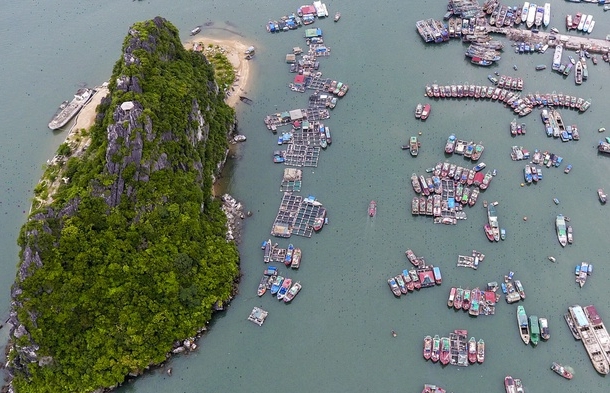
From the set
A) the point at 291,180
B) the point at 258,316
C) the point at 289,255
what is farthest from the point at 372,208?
the point at 258,316

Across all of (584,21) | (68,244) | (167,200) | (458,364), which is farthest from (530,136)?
(68,244)

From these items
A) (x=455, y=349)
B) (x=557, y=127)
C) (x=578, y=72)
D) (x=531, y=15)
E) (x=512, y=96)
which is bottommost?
(x=455, y=349)

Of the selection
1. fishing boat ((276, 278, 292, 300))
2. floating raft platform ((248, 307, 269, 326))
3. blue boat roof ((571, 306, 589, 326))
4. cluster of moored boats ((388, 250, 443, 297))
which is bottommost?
blue boat roof ((571, 306, 589, 326))

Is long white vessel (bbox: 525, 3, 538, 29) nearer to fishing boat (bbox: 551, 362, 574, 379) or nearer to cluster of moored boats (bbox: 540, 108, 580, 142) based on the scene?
cluster of moored boats (bbox: 540, 108, 580, 142)

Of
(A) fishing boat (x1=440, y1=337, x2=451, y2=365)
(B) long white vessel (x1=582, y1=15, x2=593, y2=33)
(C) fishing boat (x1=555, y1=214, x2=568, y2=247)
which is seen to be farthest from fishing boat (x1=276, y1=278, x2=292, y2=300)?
(B) long white vessel (x1=582, y1=15, x2=593, y2=33)

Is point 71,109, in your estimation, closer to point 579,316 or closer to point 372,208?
point 372,208
